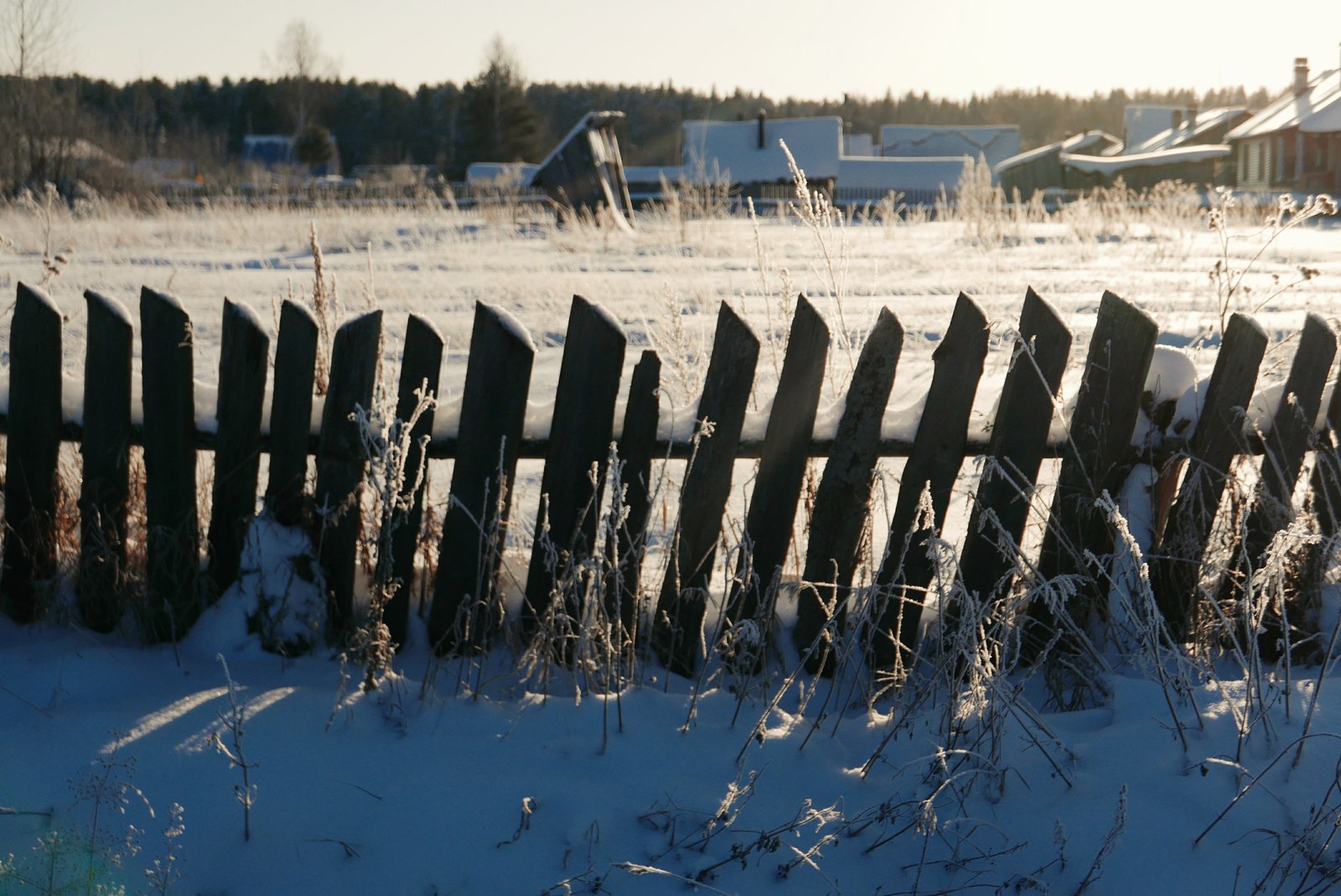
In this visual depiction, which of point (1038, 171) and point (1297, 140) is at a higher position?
point (1038, 171)

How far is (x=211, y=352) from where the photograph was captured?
527 centimetres

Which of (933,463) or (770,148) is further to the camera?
Result: (770,148)

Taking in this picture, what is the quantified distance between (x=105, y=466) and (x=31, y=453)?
0.81 feet

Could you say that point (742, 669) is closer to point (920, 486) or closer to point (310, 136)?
point (920, 486)

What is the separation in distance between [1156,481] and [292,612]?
216 cm

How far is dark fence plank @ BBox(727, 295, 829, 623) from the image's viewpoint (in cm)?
230

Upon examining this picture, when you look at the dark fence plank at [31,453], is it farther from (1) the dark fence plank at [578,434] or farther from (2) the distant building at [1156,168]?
(2) the distant building at [1156,168]

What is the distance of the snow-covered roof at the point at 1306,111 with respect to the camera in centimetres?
3241

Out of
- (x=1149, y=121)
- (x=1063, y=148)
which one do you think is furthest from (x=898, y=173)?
(x=1149, y=121)

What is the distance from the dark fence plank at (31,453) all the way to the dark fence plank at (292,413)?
0.62 m

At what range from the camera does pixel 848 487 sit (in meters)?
2.42

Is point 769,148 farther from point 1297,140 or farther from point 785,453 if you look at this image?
point 785,453

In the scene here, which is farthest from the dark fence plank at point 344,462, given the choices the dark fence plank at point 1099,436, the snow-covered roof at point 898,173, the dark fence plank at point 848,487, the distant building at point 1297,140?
the snow-covered roof at point 898,173

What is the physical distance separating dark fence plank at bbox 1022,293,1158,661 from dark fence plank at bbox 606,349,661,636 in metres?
0.95
